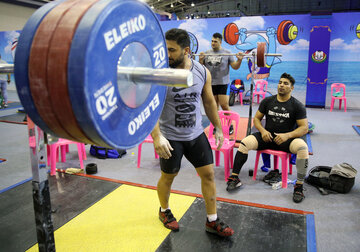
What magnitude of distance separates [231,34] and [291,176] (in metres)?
6.06

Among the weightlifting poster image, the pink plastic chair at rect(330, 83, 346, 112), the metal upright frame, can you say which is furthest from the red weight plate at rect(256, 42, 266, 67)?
the weightlifting poster image

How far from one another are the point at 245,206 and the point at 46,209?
5.87 feet

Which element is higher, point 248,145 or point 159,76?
point 159,76

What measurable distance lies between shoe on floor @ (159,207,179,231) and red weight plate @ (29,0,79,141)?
1.59 meters

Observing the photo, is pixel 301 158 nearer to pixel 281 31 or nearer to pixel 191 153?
pixel 191 153

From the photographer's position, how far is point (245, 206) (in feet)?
8.55

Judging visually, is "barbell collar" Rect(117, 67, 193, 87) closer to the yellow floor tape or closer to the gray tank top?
the gray tank top

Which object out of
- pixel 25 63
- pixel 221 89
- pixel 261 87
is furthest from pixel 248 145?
pixel 261 87

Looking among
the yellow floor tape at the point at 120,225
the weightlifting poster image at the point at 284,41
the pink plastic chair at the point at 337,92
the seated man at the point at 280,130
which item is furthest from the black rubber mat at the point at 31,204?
the weightlifting poster image at the point at 284,41

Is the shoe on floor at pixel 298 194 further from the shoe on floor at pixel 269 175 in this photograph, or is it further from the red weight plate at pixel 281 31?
the red weight plate at pixel 281 31

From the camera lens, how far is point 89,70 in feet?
2.38

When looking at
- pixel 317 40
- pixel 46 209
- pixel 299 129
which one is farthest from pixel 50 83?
pixel 317 40

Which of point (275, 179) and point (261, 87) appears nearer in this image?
point (275, 179)

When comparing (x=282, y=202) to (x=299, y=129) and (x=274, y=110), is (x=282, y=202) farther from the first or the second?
(x=274, y=110)
